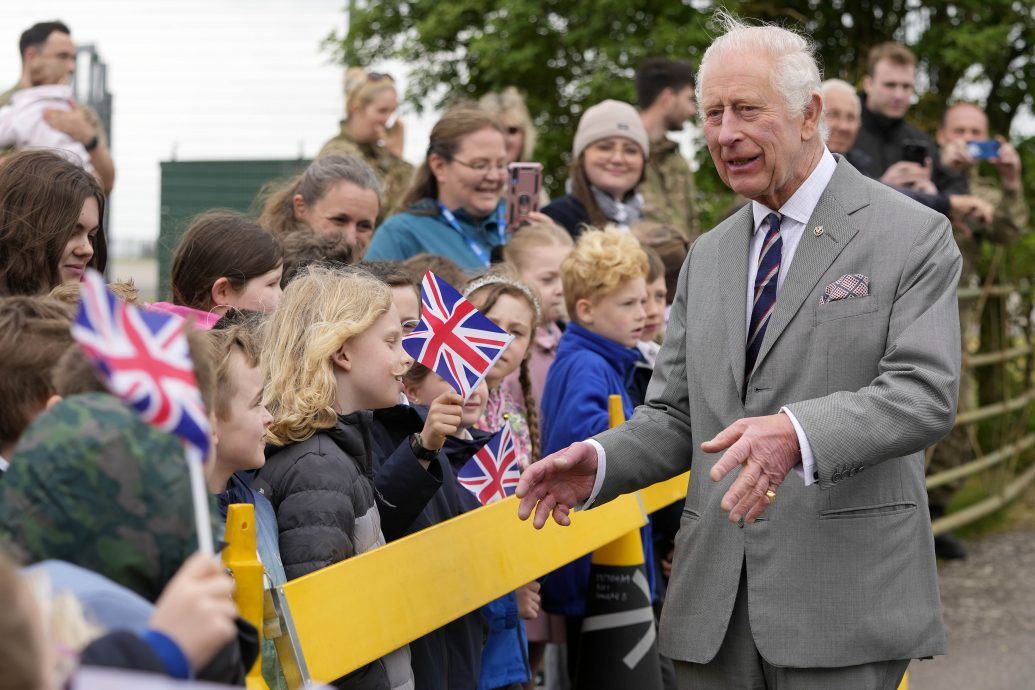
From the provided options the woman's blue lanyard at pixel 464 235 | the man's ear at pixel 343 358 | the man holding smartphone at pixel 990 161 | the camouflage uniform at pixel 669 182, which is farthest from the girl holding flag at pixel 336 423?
the man holding smartphone at pixel 990 161

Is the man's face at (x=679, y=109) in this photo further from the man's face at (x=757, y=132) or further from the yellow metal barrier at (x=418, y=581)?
the man's face at (x=757, y=132)

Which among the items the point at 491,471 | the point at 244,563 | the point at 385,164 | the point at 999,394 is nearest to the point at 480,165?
the point at 491,471

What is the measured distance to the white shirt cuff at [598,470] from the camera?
3867 millimetres

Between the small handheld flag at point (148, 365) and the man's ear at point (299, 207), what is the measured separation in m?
3.73

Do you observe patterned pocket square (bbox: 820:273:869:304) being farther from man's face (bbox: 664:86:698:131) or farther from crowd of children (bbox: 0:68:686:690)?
man's face (bbox: 664:86:698:131)

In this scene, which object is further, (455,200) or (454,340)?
(455,200)

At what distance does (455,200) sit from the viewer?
6336 mm

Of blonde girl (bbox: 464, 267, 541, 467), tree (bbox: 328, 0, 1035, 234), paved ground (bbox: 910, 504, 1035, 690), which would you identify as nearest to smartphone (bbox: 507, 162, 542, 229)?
blonde girl (bbox: 464, 267, 541, 467)

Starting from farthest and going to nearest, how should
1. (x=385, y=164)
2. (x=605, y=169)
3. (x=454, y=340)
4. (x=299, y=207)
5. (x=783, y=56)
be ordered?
(x=385, y=164), (x=605, y=169), (x=299, y=207), (x=454, y=340), (x=783, y=56)

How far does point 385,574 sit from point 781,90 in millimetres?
1665

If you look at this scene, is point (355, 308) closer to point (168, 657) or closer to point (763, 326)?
point (763, 326)

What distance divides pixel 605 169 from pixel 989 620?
3512 millimetres

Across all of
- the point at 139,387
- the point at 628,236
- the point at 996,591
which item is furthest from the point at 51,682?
the point at 996,591

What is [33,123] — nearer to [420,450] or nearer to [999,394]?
[420,450]
